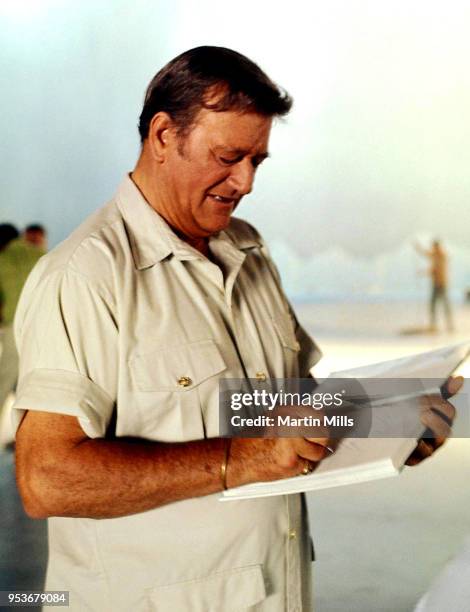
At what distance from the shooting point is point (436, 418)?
1.37 metres

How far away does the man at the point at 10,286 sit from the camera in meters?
5.16

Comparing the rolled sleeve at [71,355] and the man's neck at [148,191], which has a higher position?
the man's neck at [148,191]

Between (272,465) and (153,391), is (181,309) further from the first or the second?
(272,465)

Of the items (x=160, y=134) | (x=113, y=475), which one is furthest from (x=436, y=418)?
(x=160, y=134)

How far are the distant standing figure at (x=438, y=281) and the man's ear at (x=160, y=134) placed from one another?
26.1ft

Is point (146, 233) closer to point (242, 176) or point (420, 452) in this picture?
point (242, 176)

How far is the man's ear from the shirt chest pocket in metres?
0.29

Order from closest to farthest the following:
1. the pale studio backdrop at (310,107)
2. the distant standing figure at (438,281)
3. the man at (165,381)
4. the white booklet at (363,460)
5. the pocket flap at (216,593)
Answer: the white booklet at (363,460) → the man at (165,381) → the pocket flap at (216,593) → the distant standing figure at (438,281) → the pale studio backdrop at (310,107)

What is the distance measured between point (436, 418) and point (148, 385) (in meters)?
0.41

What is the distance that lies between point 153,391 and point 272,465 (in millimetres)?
191

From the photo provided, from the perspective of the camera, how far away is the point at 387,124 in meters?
11.0

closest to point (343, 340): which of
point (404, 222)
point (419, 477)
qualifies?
point (404, 222)

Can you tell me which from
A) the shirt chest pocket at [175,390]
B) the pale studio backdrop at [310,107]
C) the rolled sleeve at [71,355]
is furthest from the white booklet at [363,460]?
the pale studio backdrop at [310,107]

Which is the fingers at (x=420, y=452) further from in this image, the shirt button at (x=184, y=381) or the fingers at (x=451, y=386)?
the shirt button at (x=184, y=381)
